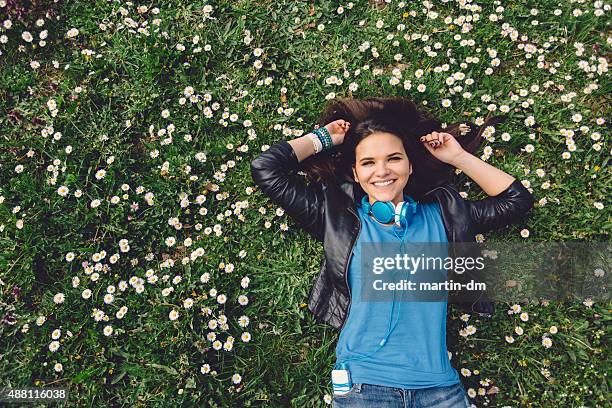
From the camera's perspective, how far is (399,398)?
11.1 feet

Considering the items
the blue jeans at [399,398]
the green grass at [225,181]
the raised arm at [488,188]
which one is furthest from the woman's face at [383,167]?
the blue jeans at [399,398]

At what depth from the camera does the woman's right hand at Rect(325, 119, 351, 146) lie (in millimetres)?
4121

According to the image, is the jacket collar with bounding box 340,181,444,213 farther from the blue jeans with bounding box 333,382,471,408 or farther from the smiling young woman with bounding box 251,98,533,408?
the blue jeans with bounding box 333,382,471,408

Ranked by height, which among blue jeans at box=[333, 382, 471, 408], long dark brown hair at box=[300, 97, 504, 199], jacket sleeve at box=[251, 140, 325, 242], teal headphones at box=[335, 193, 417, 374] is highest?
long dark brown hair at box=[300, 97, 504, 199]

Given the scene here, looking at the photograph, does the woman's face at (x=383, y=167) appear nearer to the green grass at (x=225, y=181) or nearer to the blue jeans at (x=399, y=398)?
the green grass at (x=225, y=181)

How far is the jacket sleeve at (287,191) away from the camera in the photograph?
3799 mm

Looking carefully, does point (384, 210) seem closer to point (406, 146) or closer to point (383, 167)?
point (383, 167)

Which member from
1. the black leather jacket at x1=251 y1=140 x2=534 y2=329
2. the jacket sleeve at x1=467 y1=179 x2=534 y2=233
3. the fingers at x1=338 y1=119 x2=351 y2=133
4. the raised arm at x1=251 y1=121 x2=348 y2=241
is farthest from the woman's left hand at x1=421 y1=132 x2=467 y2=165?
the raised arm at x1=251 y1=121 x2=348 y2=241

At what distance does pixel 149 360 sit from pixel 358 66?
337 centimetres

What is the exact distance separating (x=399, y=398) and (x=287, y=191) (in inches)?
68.2

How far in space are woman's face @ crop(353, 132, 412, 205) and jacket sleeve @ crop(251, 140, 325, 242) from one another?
428 millimetres

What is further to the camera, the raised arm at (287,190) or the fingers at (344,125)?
the fingers at (344,125)

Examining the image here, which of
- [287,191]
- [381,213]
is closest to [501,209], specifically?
[381,213]

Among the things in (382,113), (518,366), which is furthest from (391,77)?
(518,366)
